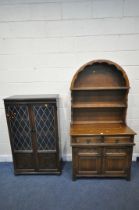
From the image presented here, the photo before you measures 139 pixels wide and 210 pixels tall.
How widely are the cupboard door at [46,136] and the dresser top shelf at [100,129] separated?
336 mm

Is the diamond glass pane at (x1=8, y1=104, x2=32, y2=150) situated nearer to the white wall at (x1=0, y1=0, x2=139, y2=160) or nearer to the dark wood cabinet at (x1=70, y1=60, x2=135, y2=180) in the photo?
the white wall at (x1=0, y1=0, x2=139, y2=160)

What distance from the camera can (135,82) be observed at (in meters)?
2.51

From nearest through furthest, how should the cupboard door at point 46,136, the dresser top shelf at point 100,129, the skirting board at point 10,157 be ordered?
the dresser top shelf at point 100,129 < the cupboard door at point 46,136 < the skirting board at point 10,157

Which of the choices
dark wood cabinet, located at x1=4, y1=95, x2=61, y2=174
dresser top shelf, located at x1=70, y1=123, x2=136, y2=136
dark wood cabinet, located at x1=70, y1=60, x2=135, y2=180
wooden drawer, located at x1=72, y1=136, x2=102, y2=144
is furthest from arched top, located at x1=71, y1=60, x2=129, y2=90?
wooden drawer, located at x1=72, y1=136, x2=102, y2=144

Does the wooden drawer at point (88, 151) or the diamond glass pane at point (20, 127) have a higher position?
the diamond glass pane at point (20, 127)

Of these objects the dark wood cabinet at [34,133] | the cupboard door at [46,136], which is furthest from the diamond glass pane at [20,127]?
the cupboard door at [46,136]

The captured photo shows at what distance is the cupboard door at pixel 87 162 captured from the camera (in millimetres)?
2215

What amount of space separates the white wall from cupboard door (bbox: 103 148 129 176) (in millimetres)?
687

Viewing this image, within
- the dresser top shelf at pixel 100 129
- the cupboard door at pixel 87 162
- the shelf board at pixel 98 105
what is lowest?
Answer: the cupboard door at pixel 87 162

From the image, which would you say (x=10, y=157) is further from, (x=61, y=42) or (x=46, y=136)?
(x=61, y=42)

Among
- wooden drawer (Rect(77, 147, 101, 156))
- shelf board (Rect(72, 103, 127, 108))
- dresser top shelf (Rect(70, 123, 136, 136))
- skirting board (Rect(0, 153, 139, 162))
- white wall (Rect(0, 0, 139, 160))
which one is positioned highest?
white wall (Rect(0, 0, 139, 160))

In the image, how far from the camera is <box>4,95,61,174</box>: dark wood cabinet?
2.22 meters

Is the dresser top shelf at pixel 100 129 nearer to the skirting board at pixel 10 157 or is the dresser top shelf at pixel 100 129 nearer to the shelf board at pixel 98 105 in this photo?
the shelf board at pixel 98 105

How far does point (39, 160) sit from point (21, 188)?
0.46 m
